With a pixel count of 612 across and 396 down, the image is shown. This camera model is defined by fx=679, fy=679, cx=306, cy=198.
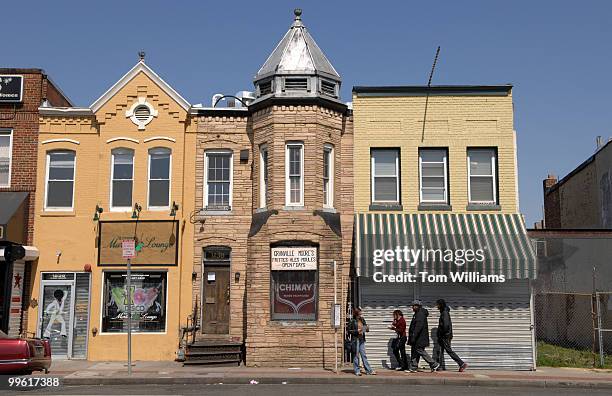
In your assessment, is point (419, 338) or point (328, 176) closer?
point (419, 338)

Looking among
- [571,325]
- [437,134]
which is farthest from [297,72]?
[571,325]

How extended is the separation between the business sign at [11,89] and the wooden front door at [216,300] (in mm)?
7809

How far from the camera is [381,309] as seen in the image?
1877 centimetres

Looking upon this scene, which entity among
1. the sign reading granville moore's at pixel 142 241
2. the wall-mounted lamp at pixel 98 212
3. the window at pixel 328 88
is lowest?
the sign reading granville moore's at pixel 142 241

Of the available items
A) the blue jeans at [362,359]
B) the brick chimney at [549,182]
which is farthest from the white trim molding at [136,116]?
the brick chimney at [549,182]

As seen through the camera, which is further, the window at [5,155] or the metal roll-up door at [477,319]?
the window at [5,155]

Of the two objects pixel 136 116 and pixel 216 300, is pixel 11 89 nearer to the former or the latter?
pixel 136 116

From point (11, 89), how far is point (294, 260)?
10192 millimetres

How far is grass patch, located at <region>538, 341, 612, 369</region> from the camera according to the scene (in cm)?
1908

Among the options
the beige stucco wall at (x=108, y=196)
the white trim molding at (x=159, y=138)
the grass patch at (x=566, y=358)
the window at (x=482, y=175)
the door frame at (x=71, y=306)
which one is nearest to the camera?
the grass patch at (x=566, y=358)

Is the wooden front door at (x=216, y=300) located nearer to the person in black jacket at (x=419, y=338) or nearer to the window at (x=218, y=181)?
the window at (x=218, y=181)

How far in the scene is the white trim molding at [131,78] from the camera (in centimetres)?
2042

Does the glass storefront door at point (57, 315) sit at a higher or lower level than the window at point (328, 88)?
lower

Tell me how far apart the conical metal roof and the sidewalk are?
847 centimetres
